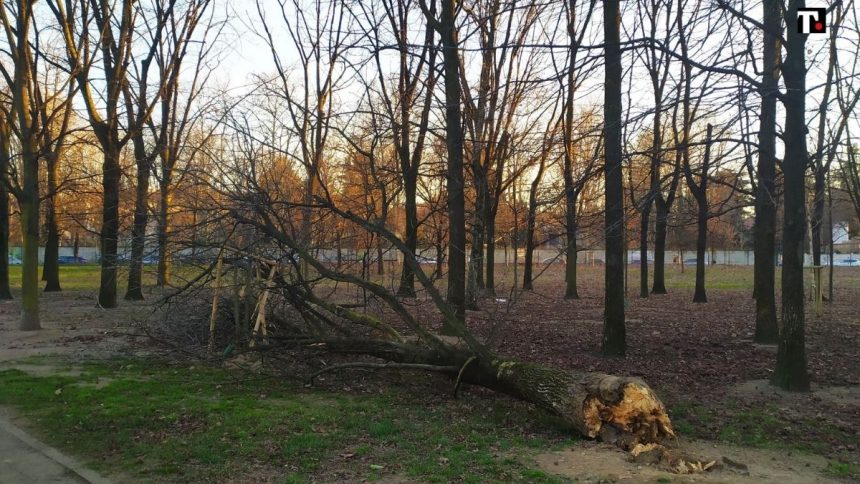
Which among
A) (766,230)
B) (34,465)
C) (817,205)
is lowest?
(34,465)

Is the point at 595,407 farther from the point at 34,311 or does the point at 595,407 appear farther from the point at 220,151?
the point at 34,311

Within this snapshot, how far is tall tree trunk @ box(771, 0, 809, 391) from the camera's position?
25.1 ft

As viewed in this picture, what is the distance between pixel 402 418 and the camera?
679 cm

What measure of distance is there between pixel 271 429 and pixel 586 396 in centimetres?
309

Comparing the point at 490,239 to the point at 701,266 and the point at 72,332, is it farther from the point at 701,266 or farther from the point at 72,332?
the point at 72,332

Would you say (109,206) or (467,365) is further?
(109,206)

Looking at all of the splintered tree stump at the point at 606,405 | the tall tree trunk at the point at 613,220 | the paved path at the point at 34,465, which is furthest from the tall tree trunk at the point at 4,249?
the splintered tree stump at the point at 606,405

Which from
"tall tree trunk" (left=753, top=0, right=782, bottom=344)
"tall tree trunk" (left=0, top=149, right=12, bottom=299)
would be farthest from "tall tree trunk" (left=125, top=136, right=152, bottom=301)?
"tall tree trunk" (left=753, top=0, right=782, bottom=344)

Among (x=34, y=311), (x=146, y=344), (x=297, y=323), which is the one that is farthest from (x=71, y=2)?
(x=297, y=323)

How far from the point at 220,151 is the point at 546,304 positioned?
1224 centimetres

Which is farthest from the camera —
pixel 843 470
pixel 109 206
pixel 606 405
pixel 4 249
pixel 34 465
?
pixel 4 249

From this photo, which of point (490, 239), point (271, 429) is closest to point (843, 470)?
point (271, 429)

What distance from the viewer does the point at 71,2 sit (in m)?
17.6

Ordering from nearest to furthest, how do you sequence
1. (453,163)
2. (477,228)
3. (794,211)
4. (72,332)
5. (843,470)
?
(843,470)
(794,211)
(453,163)
(72,332)
(477,228)
